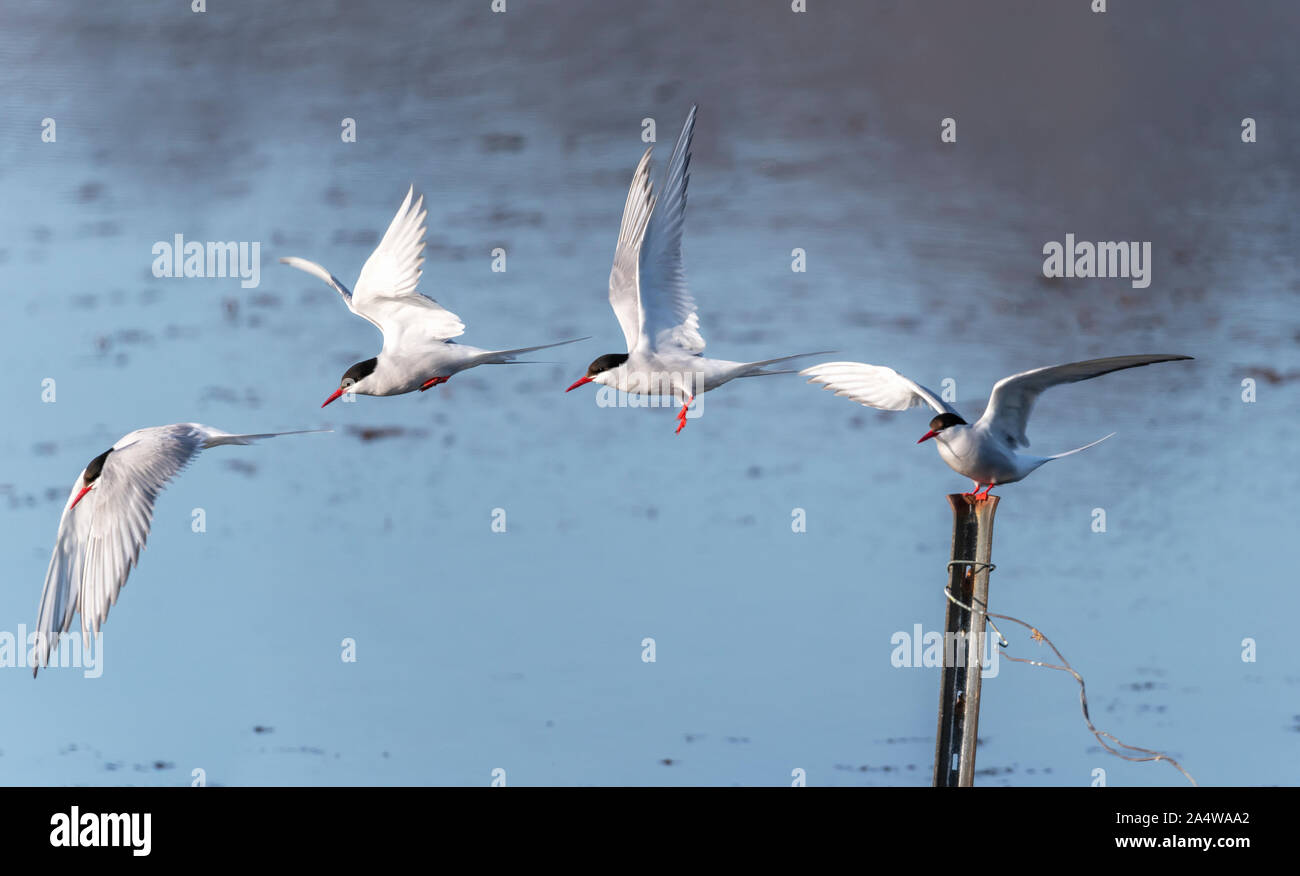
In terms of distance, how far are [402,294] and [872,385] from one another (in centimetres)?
124

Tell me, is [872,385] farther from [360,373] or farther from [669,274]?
[360,373]

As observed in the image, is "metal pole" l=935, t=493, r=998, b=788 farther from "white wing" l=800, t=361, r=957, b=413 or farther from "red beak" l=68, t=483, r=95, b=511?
"red beak" l=68, t=483, r=95, b=511

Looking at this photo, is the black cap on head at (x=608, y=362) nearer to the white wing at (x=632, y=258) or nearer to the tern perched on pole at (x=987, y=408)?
the white wing at (x=632, y=258)

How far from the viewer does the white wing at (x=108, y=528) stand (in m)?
3.37

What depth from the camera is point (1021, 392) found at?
10.9 ft

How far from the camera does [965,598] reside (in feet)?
9.48

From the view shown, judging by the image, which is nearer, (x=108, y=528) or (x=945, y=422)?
(x=945, y=422)

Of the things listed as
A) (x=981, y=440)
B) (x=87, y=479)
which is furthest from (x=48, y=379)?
(x=981, y=440)

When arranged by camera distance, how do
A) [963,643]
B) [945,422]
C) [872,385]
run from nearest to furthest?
[963,643] < [945,422] < [872,385]

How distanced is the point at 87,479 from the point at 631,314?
142 cm

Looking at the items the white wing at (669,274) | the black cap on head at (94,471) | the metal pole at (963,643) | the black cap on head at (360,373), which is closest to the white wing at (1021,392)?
the metal pole at (963,643)

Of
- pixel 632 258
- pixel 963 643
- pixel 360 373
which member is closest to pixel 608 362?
pixel 632 258

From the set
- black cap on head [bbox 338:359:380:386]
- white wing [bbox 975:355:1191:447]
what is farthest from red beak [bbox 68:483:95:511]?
white wing [bbox 975:355:1191:447]

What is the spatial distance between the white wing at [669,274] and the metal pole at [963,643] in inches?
34.3
